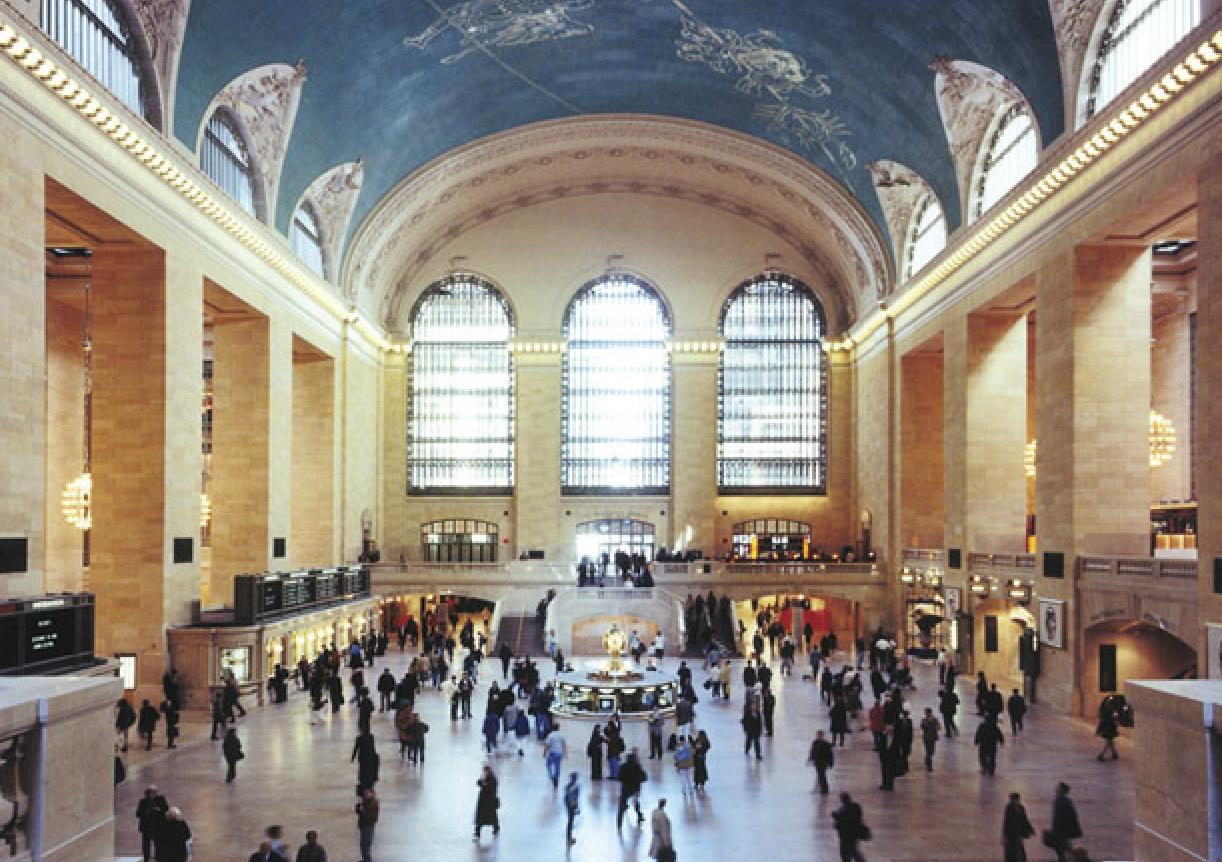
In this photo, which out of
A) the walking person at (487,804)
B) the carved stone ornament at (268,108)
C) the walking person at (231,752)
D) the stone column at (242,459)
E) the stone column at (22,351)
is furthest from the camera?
the stone column at (242,459)

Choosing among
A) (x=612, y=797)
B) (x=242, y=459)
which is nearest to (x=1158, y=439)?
(x=612, y=797)

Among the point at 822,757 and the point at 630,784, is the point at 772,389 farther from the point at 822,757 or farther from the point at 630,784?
the point at 630,784

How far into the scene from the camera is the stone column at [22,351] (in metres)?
14.8

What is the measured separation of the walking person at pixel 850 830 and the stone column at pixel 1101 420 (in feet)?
36.5

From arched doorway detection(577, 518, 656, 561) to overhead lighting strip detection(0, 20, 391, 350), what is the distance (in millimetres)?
13965

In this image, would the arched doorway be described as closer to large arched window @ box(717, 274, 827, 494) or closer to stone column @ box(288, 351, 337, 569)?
large arched window @ box(717, 274, 827, 494)

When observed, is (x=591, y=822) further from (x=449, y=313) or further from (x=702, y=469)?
(x=449, y=313)

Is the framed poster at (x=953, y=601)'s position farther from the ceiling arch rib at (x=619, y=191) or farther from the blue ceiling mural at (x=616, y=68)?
the ceiling arch rib at (x=619, y=191)

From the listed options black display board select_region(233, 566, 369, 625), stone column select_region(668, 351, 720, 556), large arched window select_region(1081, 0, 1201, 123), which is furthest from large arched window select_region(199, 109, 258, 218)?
large arched window select_region(1081, 0, 1201, 123)

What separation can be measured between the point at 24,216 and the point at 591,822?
11897 mm

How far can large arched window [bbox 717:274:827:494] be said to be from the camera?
127ft

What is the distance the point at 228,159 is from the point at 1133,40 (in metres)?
18.7

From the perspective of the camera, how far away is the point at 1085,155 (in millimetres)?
18812

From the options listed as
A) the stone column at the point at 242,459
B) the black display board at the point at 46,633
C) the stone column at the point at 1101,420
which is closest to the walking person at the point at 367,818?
the black display board at the point at 46,633
